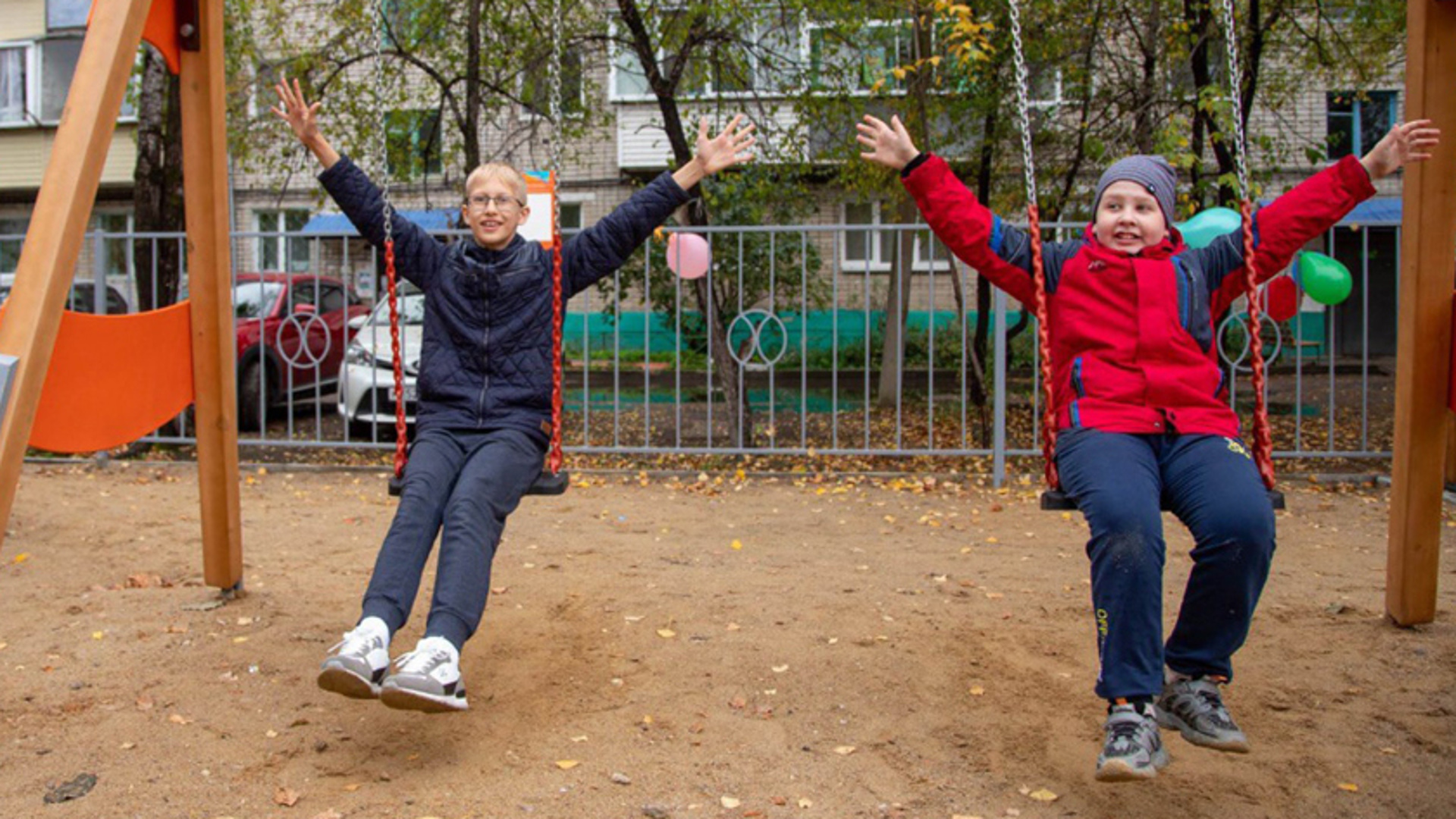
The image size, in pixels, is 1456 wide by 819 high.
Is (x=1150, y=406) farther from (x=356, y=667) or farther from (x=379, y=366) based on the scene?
(x=379, y=366)

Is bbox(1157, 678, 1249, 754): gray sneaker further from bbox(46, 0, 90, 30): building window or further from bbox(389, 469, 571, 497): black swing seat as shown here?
bbox(46, 0, 90, 30): building window

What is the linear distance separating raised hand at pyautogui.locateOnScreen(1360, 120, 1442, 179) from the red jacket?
67 millimetres

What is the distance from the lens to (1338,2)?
1000 centimetres

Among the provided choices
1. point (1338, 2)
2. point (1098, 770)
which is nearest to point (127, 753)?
point (1098, 770)

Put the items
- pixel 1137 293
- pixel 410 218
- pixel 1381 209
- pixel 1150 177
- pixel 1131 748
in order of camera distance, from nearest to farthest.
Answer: pixel 1131 748, pixel 1137 293, pixel 1150 177, pixel 410 218, pixel 1381 209

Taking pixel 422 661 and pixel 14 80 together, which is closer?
pixel 422 661

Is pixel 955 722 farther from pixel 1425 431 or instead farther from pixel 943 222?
pixel 1425 431

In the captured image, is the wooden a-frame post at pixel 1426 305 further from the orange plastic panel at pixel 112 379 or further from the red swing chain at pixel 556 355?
the orange plastic panel at pixel 112 379

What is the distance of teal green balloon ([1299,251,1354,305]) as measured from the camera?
741cm

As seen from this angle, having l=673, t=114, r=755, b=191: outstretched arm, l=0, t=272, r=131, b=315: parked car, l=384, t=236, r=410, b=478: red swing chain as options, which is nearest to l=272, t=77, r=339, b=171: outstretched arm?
l=384, t=236, r=410, b=478: red swing chain

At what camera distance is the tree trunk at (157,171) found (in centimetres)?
914

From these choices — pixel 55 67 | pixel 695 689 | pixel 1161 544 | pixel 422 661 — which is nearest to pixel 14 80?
pixel 55 67

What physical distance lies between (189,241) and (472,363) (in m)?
1.32

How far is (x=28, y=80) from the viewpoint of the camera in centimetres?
2428
